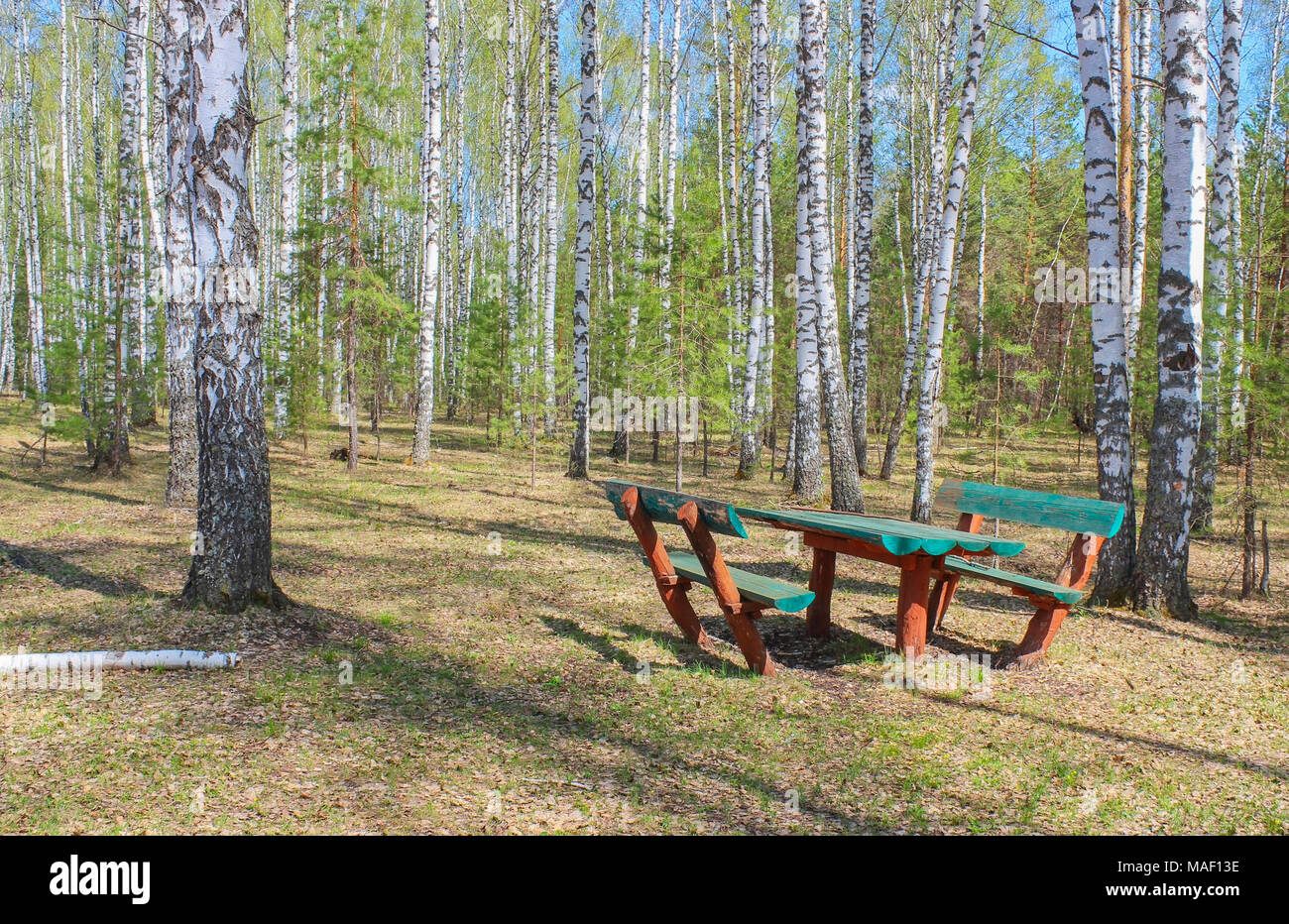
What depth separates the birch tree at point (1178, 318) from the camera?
19.7 feet

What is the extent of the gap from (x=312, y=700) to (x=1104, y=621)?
5.40 meters

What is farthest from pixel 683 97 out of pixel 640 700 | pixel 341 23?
pixel 640 700

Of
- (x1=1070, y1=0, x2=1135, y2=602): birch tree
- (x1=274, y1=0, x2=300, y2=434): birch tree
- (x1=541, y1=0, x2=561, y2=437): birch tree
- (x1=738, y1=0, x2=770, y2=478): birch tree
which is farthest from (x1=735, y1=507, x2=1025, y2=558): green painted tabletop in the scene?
(x1=274, y1=0, x2=300, y2=434): birch tree

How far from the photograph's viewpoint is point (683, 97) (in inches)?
959

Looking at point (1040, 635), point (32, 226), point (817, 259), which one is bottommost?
point (1040, 635)

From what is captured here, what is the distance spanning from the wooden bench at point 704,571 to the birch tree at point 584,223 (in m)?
9.15

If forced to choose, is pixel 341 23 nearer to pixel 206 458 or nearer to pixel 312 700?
pixel 206 458

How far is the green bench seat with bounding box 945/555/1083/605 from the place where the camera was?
489 centimetres

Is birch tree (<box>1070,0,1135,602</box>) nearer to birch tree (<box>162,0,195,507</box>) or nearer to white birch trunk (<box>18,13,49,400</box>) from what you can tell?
birch tree (<box>162,0,195,507</box>)

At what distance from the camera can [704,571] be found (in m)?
4.85

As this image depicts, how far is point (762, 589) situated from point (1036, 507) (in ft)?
6.92

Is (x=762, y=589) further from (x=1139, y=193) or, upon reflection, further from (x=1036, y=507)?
(x=1139, y=193)

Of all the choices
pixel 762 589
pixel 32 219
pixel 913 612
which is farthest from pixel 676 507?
pixel 32 219

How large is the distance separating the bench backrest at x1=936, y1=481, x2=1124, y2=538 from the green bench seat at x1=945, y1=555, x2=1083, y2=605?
0.38 metres
